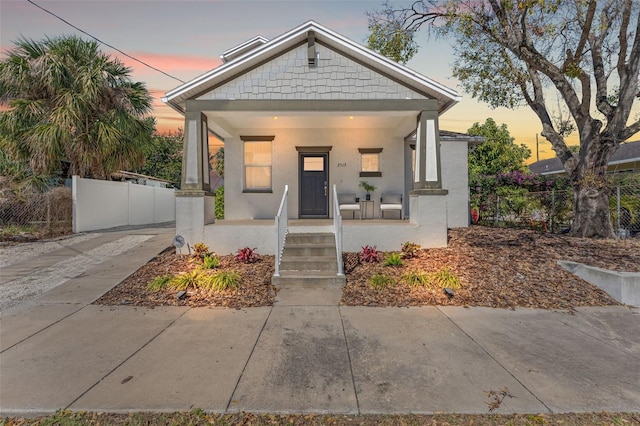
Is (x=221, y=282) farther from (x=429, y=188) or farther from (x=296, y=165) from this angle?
(x=296, y=165)

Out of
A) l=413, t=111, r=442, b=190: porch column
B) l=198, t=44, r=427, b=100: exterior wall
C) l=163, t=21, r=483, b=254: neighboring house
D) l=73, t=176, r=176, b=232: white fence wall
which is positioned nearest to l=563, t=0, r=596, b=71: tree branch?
l=163, t=21, r=483, b=254: neighboring house

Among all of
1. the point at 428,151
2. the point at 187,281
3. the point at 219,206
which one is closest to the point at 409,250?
the point at 428,151

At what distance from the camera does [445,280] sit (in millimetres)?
6309

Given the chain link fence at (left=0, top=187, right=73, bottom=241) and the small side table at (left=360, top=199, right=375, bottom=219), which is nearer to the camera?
the chain link fence at (left=0, top=187, right=73, bottom=241)

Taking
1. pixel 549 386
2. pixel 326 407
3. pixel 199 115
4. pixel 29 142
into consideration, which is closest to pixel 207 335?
pixel 326 407

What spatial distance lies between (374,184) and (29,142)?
1216cm

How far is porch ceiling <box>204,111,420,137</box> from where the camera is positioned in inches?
349

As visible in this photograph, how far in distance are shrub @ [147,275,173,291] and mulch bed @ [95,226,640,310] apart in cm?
12

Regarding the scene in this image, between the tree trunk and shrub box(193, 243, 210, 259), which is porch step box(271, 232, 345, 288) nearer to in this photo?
shrub box(193, 243, 210, 259)

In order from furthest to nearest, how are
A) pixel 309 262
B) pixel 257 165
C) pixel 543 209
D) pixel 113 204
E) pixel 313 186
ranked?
pixel 113 204
pixel 543 209
pixel 313 186
pixel 257 165
pixel 309 262

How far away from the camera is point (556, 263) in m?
6.95

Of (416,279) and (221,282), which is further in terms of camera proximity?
(416,279)

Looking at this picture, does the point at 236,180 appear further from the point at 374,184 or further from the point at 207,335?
the point at 207,335

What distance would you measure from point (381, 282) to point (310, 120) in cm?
576
